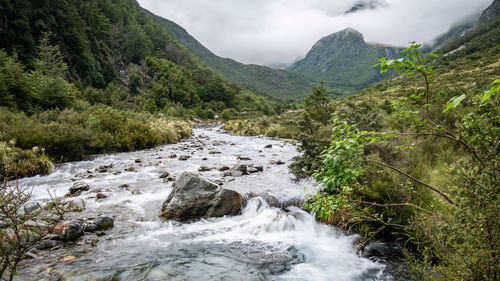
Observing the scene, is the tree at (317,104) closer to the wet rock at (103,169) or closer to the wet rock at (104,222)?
the wet rock at (103,169)

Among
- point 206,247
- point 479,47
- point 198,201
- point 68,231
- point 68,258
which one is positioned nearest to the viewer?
point 68,258

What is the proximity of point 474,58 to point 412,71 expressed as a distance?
83755 millimetres

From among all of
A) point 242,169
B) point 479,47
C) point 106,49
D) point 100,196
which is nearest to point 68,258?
point 100,196

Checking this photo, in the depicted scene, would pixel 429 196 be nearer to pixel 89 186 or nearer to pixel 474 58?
pixel 89 186

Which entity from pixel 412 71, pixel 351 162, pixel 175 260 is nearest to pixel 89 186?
pixel 175 260

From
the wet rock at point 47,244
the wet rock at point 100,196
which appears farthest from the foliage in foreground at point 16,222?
the wet rock at point 100,196

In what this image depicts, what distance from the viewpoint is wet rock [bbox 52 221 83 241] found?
13.3 feet

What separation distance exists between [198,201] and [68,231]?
2880 millimetres

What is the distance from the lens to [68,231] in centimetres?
410

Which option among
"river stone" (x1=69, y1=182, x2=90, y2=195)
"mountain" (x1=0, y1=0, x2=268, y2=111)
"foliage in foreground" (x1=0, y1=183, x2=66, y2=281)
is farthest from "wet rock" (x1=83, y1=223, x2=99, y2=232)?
"mountain" (x1=0, y1=0, x2=268, y2=111)

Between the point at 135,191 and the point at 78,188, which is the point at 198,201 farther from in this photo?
the point at 78,188

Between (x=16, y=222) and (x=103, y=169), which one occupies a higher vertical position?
(x=16, y=222)

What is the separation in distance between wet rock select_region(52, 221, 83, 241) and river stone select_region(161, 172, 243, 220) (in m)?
1.86

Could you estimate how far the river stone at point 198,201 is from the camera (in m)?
5.62
